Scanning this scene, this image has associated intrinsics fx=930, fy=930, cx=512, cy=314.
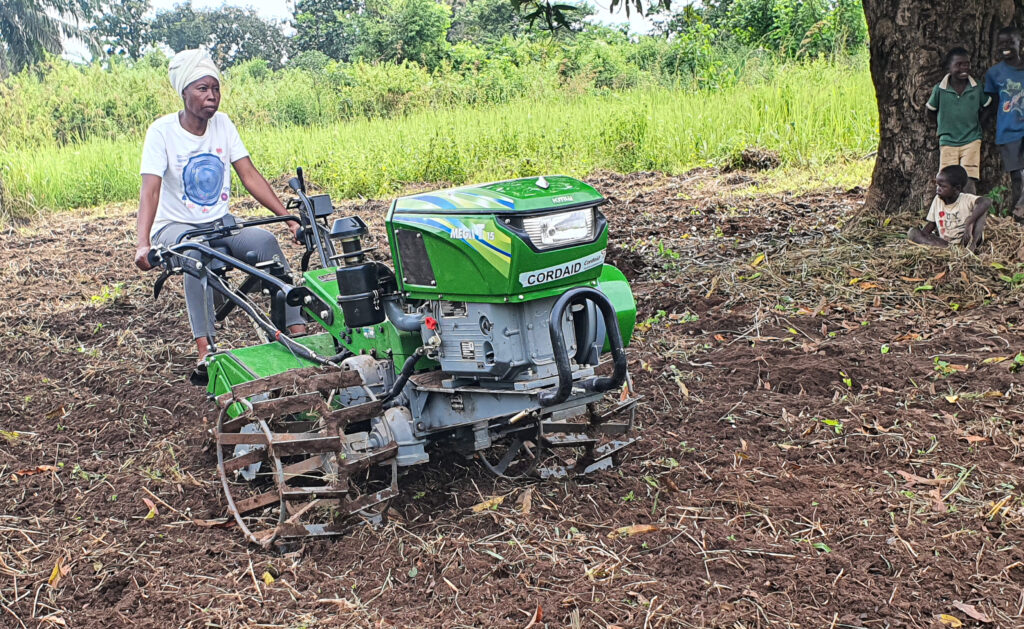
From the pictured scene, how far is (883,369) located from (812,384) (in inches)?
14.3

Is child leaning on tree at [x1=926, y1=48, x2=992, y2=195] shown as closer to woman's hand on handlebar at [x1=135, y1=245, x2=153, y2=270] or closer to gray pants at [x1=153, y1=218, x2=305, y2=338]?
gray pants at [x1=153, y1=218, x2=305, y2=338]

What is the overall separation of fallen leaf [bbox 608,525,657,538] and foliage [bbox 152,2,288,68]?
42.0 m

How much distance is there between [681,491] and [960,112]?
379 centimetres

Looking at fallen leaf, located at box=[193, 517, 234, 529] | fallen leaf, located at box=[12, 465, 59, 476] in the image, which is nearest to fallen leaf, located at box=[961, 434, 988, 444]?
fallen leaf, located at box=[193, 517, 234, 529]

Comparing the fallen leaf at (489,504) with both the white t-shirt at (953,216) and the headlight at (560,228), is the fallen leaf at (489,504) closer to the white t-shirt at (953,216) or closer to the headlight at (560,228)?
the headlight at (560,228)

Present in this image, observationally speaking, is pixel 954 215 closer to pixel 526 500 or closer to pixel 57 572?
pixel 526 500

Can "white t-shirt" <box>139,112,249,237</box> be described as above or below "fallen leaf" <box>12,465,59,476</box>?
above

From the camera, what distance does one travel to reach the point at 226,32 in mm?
43000

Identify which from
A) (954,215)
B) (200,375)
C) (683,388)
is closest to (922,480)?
(683,388)

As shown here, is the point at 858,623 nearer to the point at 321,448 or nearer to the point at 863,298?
the point at 321,448

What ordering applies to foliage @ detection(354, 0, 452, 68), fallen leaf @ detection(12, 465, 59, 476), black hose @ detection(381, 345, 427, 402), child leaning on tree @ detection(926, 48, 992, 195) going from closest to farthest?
1. black hose @ detection(381, 345, 427, 402)
2. fallen leaf @ detection(12, 465, 59, 476)
3. child leaning on tree @ detection(926, 48, 992, 195)
4. foliage @ detection(354, 0, 452, 68)

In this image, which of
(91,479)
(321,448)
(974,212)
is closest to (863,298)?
(974,212)

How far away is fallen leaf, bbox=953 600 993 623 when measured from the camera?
8.27 ft

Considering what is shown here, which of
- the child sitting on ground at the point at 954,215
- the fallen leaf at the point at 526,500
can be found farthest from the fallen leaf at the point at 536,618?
the child sitting on ground at the point at 954,215
